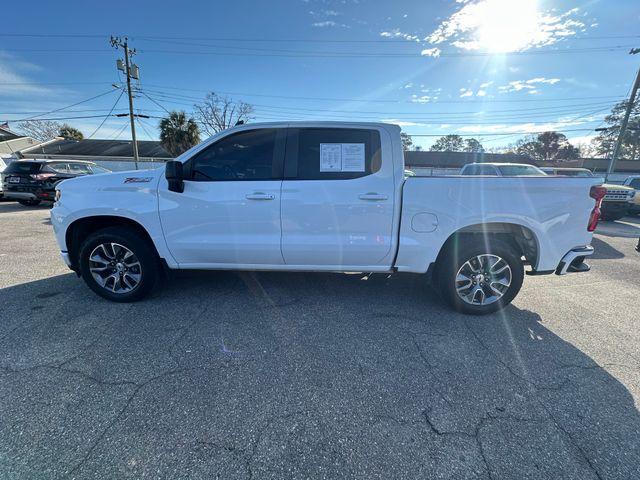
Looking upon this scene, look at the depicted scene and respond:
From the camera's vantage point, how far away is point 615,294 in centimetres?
423

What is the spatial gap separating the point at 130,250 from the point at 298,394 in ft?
8.41

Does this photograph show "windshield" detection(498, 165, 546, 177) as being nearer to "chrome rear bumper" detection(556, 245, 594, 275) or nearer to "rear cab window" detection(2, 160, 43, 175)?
"chrome rear bumper" detection(556, 245, 594, 275)

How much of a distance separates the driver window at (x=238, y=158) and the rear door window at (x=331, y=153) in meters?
0.24

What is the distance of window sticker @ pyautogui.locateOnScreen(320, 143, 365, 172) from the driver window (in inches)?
23.4

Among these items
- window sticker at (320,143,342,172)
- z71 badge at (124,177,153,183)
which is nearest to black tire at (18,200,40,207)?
z71 badge at (124,177,153,183)

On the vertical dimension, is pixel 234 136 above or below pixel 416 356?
above

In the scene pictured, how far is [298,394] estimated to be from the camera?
87.3 inches

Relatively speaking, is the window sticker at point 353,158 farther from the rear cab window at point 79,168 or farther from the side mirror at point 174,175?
the rear cab window at point 79,168

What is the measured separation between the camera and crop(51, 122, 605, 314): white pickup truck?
10.4 ft

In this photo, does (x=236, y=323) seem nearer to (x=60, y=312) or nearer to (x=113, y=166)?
(x=60, y=312)

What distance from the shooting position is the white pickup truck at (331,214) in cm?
316

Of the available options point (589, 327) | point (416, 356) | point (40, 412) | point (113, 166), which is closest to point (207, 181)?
point (40, 412)

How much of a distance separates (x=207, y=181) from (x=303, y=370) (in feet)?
7.16

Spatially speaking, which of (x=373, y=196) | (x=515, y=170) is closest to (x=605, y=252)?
(x=515, y=170)
